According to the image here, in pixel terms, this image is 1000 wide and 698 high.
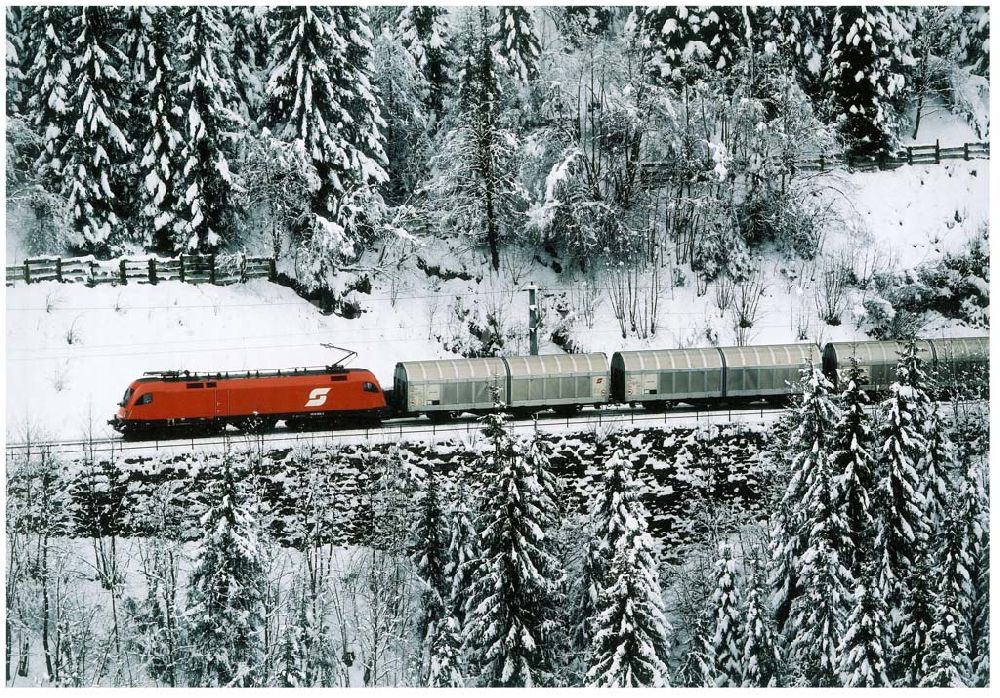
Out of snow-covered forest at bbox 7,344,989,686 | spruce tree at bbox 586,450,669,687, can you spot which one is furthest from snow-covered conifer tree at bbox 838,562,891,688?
spruce tree at bbox 586,450,669,687

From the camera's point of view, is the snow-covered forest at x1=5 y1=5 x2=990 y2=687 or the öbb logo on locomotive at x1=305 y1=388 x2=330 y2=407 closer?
the snow-covered forest at x1=5 y1=5 x2=990 y2=687

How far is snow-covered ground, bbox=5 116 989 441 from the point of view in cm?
3253

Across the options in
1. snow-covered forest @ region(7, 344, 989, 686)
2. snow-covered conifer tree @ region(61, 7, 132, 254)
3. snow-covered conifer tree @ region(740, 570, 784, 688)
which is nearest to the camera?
snow-covered forest @ region(7, 344, 989, 686)

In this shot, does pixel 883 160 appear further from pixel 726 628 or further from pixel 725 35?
pixel 726 628

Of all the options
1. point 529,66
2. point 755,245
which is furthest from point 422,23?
point 755,245

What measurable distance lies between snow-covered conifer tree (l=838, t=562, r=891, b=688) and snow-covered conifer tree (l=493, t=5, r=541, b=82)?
1686 cm

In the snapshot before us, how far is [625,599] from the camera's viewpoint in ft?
96.5

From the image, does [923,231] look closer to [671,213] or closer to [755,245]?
[755,245]

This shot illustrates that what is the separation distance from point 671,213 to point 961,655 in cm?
1464

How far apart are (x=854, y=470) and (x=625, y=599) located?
6725 millimetres

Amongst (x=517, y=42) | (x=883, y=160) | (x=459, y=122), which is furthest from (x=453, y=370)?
(x=883, y=160)

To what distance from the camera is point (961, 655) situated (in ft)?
102

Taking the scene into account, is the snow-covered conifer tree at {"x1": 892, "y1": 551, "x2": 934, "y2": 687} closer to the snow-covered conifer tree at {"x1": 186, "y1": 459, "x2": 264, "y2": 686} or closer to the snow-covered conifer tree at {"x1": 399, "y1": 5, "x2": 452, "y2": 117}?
the snow-covered conifer tree at {"x1": 186, "y1": 459, "x2": 264, "y2": 686}

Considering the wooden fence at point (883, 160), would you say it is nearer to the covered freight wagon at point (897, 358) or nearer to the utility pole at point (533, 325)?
the utility pole at point (533, 325)
